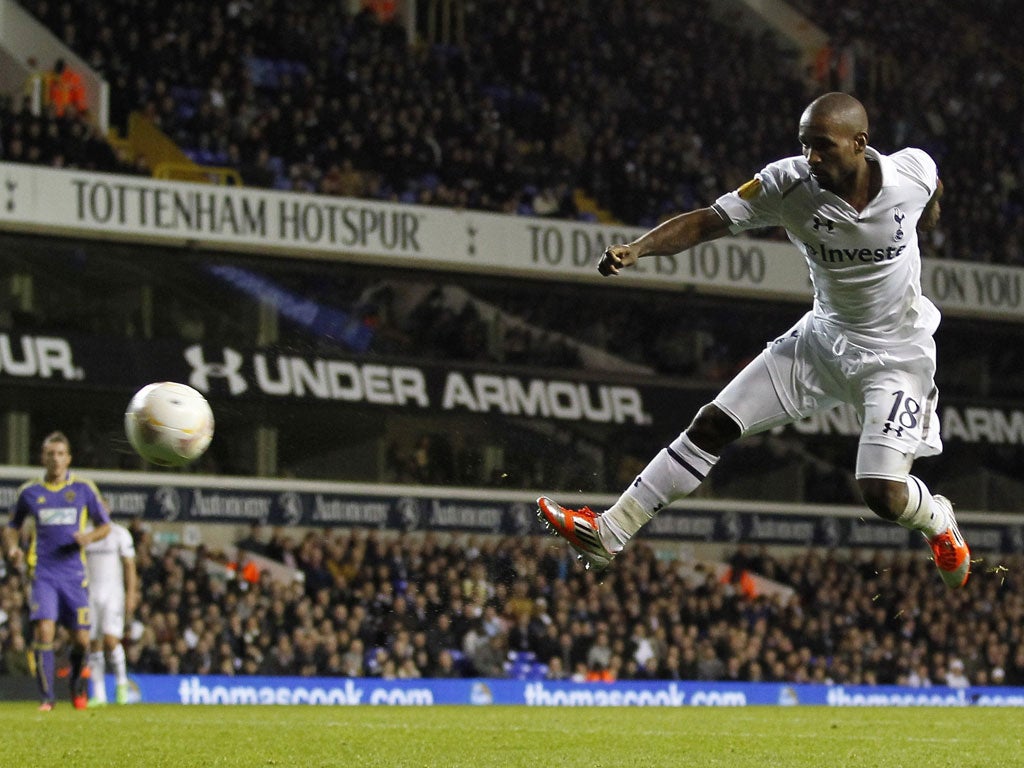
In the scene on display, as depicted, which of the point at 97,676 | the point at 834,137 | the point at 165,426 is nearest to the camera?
the point at 834,137

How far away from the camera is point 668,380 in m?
27.8

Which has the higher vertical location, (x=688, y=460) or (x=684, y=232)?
(x=684, y=232)

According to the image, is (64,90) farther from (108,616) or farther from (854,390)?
(854,390)

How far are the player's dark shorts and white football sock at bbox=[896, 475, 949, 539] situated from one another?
306 inches

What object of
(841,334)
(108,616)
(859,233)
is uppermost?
(859,233)

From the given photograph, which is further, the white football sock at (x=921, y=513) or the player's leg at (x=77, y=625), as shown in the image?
the player's leg at (x=77, y=625)

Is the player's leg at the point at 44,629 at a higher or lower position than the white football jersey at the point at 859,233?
lower

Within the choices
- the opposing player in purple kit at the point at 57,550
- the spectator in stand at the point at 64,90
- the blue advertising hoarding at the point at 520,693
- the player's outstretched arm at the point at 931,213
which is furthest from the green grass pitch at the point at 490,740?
the spectator in stand at the point at 64,90

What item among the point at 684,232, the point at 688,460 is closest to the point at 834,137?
the point at 684,232

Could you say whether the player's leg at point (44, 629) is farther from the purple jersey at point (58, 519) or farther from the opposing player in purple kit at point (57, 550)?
the purple jersey at point (58, 519)

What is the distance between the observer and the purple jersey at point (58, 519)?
43.6ft

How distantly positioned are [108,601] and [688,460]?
843cm

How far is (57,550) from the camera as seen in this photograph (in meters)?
13.4

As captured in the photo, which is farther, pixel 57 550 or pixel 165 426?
pixel 57 550
